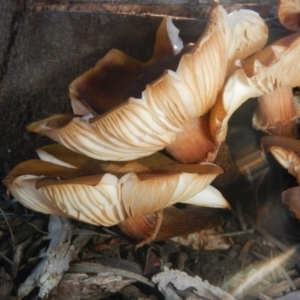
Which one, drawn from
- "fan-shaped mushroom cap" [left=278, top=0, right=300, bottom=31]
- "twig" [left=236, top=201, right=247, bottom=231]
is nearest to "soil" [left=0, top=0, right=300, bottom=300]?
"twig" [left=236, top=201, right=247, bottom=231]

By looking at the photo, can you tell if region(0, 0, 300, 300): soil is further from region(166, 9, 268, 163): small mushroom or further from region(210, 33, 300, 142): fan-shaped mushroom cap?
region(210, 33, 300, 142): fan-shaped mushroom cap

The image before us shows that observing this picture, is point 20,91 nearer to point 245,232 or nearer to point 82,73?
point 82,73

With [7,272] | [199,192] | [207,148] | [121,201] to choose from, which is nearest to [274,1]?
[207,148]

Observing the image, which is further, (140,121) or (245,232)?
(245,232)

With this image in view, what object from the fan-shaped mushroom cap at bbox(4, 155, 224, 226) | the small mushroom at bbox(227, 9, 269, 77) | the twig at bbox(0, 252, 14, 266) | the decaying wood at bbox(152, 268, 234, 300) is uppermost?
the small mushroom at bbox(227, 9, 269, 77)

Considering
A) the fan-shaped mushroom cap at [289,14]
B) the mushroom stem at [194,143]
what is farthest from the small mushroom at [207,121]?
the fan-shaped mushroom cap at [289,14]

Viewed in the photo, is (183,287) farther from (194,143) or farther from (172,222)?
(194,143)

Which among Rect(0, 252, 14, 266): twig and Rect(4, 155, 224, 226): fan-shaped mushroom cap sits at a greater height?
Rect(4, 155, 224, 226): fan-shaped mushroom cap

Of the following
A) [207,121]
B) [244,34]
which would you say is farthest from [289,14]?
[207,121]
